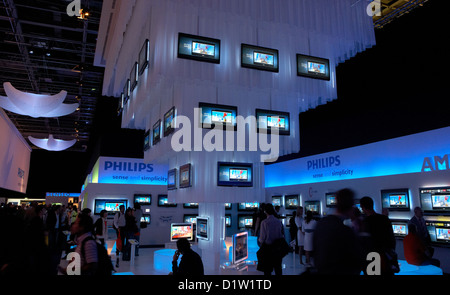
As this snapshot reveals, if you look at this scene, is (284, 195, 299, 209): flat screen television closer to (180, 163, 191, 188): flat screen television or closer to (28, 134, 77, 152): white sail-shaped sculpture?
(180, 163, 191, 188): flat screen television

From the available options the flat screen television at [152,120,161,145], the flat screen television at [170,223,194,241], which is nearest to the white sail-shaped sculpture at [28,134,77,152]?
the flat screen television at [152,120,161,145]

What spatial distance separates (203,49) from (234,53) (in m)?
0.66

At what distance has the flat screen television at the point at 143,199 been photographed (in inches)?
554

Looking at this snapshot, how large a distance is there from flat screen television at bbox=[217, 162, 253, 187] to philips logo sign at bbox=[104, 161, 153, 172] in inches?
323

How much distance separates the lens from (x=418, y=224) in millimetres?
6988

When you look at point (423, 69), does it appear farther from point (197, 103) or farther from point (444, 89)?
point (197, 103)

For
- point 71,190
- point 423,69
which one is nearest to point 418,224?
point 423,69

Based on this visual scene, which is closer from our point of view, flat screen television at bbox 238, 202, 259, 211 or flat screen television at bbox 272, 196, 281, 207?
flat screen television at bbox 272, 196, 281, 207

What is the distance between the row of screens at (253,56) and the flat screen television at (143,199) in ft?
30.8

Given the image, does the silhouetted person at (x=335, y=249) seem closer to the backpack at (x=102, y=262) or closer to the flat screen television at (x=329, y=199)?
the backpack at (x=102, y=262)

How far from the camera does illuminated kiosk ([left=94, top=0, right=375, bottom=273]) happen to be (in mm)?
5883

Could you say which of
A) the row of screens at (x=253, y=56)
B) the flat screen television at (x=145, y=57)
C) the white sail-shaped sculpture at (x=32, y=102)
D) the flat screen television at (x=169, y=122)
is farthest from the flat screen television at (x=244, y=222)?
the flat screen television at (x=145, y=57)

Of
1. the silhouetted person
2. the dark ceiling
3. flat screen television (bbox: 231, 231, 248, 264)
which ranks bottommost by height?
flat screen television (bbox: 231, 231, 248, 264)
